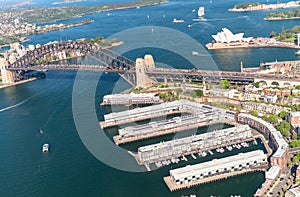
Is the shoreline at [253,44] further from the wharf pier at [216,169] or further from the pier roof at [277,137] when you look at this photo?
the wharf pier at [216,169]

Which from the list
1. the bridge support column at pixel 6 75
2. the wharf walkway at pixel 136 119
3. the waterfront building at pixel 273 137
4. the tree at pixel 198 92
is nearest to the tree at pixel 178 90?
the tree at pixel 198 92

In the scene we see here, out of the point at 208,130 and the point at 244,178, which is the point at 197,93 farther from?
the point at 244,178

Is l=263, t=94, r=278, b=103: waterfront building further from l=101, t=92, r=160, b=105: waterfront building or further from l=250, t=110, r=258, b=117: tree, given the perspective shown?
l=101, t=92, r=160, b=105: waterfront building

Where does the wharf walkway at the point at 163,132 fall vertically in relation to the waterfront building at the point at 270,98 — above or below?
below

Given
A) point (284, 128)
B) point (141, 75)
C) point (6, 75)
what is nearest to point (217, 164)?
point (284, 128)

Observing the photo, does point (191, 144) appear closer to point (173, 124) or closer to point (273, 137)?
point (173, 124)

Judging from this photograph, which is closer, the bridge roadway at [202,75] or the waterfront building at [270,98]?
the waterfront building at [270,98]
